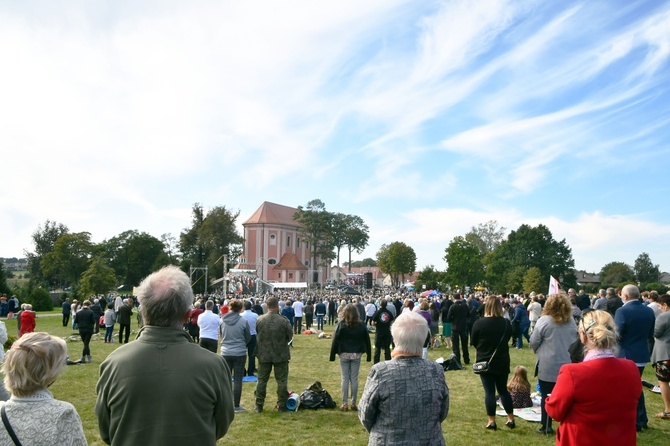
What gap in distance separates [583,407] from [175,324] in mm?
2685

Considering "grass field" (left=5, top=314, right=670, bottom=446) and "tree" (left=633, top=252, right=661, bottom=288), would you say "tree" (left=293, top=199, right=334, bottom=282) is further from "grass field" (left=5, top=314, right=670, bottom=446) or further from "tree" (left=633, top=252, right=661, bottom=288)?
"grass field" (left=5, top=314, right=670, bottom=446)

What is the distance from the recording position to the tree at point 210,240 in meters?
67.9

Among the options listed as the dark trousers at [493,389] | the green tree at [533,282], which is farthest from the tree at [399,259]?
the dark trousers at [493,389]

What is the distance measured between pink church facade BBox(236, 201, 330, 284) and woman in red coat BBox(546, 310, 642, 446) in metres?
79.3

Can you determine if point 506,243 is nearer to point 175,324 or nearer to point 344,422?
point 344,422

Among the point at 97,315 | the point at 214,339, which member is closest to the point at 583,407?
the point at 214,339

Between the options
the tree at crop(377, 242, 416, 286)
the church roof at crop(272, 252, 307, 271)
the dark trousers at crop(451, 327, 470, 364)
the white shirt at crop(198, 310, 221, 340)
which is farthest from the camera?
the tree at crop(377, 242, 416, 286)

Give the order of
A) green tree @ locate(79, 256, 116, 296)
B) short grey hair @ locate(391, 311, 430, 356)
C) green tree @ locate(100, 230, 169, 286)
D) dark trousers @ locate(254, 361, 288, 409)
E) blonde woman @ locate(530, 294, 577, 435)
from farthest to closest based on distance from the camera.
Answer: green tree @ locate(100, 230, 169, 286), green tree @ locate(79, 256, 116, 296), dark trousers @ locate(254, 361, 288, 409), blonde woman @ locate(530, 294, 577, 435), short grey hair @ locate(391, 311, 430, 356)

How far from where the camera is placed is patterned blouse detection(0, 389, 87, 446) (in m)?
2.33

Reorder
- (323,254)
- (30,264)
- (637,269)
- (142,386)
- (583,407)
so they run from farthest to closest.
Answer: (637,269) < (323,254) < (30,264) < (583,407) < (142,386)

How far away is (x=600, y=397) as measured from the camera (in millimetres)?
3357

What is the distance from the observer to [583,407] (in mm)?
3385

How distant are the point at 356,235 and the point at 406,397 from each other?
9364cm

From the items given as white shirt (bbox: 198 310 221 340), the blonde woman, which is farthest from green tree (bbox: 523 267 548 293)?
the blonde woman
